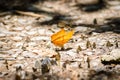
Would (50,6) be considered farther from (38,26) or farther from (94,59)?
(94,59)

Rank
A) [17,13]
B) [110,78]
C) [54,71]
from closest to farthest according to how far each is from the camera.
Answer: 1. [110,78]
2. [54,71]
3. [17,13]

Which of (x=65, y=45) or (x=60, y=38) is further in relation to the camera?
(x=65, y=45)

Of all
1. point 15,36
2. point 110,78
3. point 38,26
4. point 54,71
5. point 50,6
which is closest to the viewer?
point 110,78

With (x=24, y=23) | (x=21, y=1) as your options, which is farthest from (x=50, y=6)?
(x=24, y=23)

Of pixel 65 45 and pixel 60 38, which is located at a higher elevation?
pixel 60 38

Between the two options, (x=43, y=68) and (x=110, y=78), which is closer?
(x=110, y=78)

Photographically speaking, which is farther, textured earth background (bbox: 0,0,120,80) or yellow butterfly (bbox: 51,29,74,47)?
yellow butterfly (bbox: 51,29,74,47)

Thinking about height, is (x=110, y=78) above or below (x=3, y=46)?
below

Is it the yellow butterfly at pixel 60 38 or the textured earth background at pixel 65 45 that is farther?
the yellow butterfly at pixel 60 38
